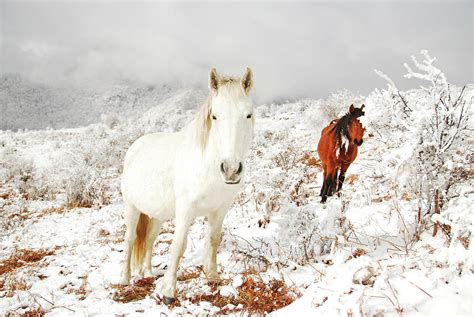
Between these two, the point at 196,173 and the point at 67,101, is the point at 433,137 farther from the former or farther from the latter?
the point at 67,101

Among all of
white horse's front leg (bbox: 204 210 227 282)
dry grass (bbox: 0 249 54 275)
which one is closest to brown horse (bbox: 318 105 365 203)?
white horse's front leg (bbox: 204 210 227 282)

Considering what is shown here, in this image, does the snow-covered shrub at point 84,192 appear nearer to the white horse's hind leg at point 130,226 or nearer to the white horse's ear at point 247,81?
the white horse's hind leg at point 130,226

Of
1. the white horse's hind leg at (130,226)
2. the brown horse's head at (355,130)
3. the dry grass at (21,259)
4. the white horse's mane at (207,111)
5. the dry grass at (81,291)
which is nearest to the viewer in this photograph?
the white horse's mane at (207,111)

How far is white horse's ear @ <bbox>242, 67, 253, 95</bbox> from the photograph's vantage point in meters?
2.97

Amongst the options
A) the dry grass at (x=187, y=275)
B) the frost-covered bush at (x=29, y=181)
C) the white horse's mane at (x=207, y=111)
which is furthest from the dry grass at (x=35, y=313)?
the frost-covered bush at (x=29, y=181)

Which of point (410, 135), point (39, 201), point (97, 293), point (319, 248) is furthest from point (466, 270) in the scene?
point (39, 201)

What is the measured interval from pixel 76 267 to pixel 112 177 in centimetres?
775

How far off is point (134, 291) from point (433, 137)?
3.44 m

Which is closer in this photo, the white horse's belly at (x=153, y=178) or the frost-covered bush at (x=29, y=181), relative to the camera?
the white horse's belly at (x=153, y=178)

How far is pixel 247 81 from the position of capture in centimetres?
302

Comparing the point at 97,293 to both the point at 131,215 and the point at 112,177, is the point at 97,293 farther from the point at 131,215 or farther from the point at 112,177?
the point at 112,177

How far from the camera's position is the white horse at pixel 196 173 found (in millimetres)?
2658

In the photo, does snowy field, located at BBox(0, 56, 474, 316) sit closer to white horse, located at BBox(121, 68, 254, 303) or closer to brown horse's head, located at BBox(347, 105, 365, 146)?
white horse, located at BBox(121, 68, 254, 303)

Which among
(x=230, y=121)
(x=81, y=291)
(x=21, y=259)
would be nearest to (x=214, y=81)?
(x=230, y=121)
